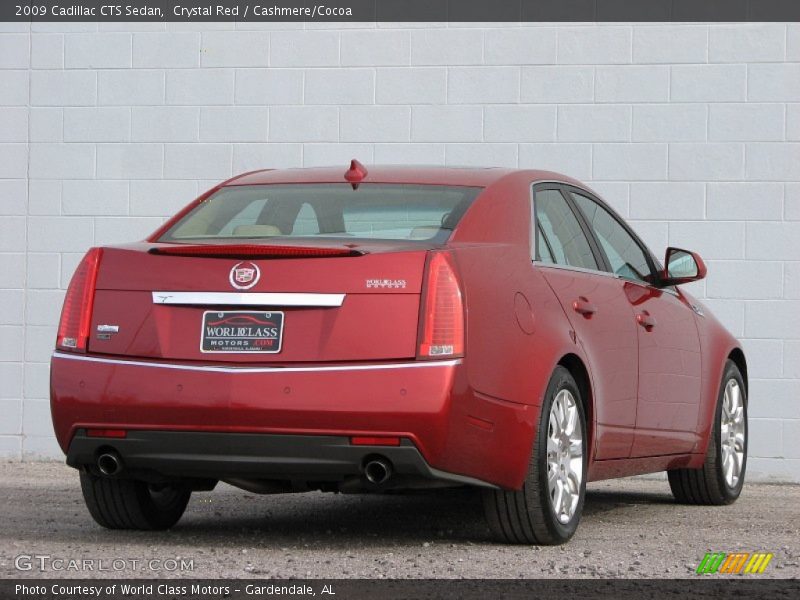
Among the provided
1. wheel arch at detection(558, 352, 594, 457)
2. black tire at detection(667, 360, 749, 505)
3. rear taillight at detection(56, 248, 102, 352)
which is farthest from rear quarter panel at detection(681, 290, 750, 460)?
rear taillight at detection(56, 248, 102, 352)

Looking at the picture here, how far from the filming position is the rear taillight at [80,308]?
6059mm

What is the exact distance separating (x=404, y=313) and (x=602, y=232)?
7.01 feet

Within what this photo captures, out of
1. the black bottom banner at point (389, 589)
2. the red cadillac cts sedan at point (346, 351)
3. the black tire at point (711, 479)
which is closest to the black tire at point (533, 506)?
the red cadillac cts sedan at point (346, 351)

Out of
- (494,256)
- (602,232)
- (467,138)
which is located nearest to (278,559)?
(494,256)

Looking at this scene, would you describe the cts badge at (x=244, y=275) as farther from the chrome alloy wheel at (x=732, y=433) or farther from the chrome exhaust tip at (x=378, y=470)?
the chrome alloy wheel at (x=732, y=433)

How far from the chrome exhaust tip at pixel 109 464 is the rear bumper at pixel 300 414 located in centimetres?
6

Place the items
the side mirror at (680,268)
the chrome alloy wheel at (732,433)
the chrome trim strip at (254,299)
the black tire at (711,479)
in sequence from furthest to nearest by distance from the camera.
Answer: the chrome alloy wheel at (732,433) → the black tire at (711,479) → the side mirror at (680,268) → the chrome trim strip at (254,299)

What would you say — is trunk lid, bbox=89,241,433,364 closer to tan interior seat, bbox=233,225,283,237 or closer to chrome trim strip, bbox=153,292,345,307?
chrome trim strip, bbox=153,292,345,307

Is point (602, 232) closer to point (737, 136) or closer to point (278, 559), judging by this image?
point (278, 559)

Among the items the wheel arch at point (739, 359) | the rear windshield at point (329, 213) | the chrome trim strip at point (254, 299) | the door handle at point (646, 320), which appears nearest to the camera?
the chrome trim strip at point (254, 299)

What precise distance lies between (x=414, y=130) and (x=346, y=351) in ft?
18.7

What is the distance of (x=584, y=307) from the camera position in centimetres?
673

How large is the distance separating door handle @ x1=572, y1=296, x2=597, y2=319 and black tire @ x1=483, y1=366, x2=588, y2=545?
1.27 feet

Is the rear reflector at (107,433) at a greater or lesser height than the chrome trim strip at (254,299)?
lesser
